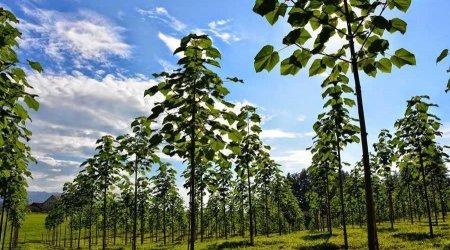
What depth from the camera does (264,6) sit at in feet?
12.2

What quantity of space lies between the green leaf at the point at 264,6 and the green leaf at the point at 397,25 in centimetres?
134

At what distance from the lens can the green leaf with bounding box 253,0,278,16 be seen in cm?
371

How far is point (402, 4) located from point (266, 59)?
1.58 meters

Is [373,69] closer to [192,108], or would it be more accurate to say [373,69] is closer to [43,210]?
[192,108]

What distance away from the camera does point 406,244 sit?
25047mm

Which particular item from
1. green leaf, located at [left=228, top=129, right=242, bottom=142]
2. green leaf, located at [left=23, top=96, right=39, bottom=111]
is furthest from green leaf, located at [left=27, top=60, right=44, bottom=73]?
green leaf, located at [left=228, top=129, right=242, bottom=142]

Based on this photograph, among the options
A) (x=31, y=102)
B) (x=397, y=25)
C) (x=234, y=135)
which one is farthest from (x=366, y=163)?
(x=31, y=102)

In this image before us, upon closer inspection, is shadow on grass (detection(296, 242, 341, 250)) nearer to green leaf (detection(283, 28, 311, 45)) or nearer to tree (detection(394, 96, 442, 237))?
tree (detection(394, 96, 442, 237))

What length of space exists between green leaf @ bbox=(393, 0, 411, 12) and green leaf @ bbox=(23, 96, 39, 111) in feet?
16.8

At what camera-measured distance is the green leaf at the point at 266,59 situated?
411 centimetres

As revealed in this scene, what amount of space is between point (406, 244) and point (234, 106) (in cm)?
2284

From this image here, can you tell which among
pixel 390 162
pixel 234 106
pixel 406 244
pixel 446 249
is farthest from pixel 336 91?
pixel 390 162

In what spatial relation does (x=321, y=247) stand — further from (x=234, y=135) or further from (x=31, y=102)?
(x=31, y=102)

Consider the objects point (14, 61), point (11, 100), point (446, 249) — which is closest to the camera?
point (11, 100)
